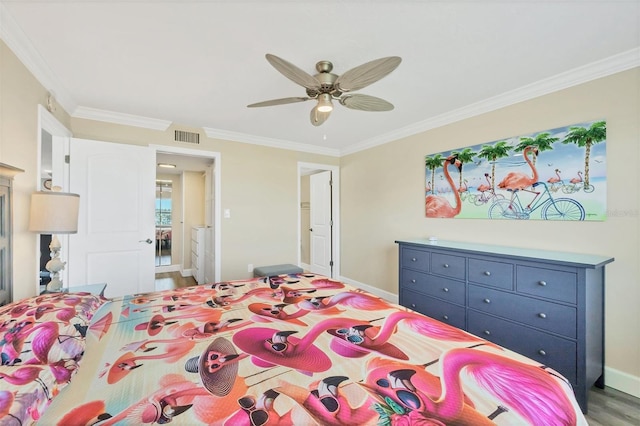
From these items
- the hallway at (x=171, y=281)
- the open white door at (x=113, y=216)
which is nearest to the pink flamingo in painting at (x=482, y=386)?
the open white door at (x=113, y=216)

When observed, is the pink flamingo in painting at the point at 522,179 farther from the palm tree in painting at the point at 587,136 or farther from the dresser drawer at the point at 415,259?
the dresser drawer at the point at 415,259

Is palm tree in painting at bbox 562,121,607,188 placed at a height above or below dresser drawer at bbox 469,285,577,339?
above

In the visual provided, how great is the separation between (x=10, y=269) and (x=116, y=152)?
1642 mm

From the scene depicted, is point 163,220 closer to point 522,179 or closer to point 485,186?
point 485,186

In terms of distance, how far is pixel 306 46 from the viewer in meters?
1.82

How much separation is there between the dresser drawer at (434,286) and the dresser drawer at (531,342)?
0.18 m

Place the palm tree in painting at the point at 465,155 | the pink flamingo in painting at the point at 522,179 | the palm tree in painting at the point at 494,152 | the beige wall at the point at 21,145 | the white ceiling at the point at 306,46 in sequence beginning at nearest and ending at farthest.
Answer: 1. the white ceiling at the point at 306,46
2. the beige wall at the point at 21,145
3. the pink flamingo in painting at the point at 522,179
4. the palm tree in painting at the point at 494,152
5. the palm tree in painting at the point at 465,155

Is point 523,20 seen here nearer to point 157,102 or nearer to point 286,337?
point 286,337

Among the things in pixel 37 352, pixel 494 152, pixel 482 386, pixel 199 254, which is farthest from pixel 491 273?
pixel 199 254

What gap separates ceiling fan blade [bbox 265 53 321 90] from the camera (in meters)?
1.53

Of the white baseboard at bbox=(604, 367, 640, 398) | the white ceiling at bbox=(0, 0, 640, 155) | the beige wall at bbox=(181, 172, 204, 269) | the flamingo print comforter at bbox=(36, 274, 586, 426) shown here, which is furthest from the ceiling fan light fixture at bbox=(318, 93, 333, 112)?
the beige wall at bbox=(181, 172, 204, 269)

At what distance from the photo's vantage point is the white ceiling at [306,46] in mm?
1521

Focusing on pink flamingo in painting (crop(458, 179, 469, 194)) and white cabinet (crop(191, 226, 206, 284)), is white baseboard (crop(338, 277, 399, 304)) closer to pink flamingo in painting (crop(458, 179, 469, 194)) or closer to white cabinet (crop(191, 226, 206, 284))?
pink flamingo in painting (crop(458, 179, 469, 194))

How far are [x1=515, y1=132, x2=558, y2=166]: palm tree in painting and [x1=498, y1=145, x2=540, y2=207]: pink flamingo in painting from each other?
0.10 feet
